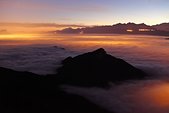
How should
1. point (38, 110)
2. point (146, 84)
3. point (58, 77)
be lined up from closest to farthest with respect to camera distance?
point (38, 110), point (58, 77), point (146, 84)

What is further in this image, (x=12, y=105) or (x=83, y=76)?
(x=83, y=76)

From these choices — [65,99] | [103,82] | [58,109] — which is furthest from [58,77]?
[58,109]

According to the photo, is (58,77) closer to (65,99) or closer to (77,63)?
(77,63)

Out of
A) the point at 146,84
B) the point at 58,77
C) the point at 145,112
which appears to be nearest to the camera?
the point at 145,112

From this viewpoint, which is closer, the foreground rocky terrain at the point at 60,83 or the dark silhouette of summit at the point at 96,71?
the foreground rocky terrain at the point at 60,83

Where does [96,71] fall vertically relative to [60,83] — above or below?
above

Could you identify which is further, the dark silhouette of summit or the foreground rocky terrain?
the dark silhouette of summit

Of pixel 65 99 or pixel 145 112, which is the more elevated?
pixel 65 99

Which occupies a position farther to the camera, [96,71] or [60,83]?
[96,71]
